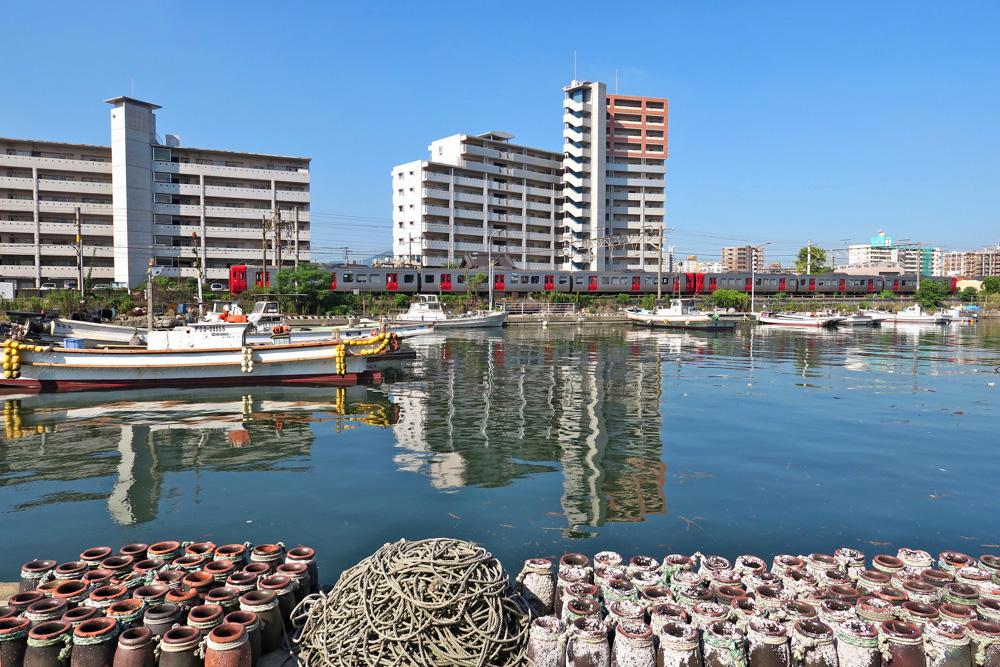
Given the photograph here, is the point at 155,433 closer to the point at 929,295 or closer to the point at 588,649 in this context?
the point at 588,649

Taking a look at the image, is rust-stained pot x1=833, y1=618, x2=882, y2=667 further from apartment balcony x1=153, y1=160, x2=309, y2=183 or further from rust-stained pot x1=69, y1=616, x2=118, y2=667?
apartment balcony x1=153, y1=160, x2=309, y2=183

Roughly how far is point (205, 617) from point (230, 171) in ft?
267

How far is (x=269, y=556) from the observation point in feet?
21.6

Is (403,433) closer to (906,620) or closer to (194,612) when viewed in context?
(194,612)

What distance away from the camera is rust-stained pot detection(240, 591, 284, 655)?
5461 millimetres

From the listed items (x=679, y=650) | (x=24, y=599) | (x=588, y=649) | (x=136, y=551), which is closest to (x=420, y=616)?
(x=588, y=649)

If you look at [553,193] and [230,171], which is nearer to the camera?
[230,171]

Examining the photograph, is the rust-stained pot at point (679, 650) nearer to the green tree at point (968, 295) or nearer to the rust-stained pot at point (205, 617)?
the rust-stained pot at point (205, 617)

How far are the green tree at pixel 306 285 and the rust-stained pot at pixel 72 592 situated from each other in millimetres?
56675

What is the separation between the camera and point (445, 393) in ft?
77.0

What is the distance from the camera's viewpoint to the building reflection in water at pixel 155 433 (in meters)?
12.7

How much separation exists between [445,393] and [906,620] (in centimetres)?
1878

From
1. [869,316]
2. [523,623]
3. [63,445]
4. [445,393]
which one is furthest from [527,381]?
[869,316]

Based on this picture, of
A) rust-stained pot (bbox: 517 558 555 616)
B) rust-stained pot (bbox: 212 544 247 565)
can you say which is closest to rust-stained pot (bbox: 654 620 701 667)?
rust-stained pot (bbox: 517 558 555 616)
